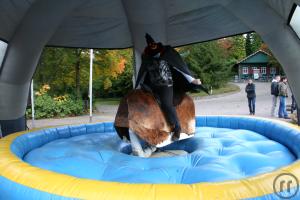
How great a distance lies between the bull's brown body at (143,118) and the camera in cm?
417

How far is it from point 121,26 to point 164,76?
303 centimetres

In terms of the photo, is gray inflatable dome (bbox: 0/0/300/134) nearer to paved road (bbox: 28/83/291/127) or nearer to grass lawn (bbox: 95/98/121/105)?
paved road (bbox: 28/83/291/127)

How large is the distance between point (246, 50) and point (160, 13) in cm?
4088

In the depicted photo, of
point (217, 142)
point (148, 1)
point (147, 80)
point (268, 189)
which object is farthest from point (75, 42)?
point (268, 189)

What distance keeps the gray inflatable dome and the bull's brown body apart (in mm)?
1999

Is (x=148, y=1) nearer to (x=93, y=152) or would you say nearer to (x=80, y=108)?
(x=93, y=152)

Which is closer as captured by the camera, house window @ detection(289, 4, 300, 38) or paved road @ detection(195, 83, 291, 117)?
house window @ detection(289, 4, 300, 38)

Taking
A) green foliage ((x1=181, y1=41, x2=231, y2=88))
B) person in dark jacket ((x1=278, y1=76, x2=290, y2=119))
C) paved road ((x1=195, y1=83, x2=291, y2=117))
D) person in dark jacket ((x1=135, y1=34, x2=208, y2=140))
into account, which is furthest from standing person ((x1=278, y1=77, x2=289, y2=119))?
green foliage ((x1=181, y1=41, x2=231, y2=88))

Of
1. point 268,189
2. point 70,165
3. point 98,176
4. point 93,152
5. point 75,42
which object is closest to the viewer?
point 268,189

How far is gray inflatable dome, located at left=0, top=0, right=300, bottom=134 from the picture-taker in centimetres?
508

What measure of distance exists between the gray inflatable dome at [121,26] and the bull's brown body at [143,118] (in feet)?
6.56

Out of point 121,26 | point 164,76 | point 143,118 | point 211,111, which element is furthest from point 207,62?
point 143,118

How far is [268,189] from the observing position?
262 centimetres

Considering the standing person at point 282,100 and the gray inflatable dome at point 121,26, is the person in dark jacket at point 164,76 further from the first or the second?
the standing person at point 282,100
